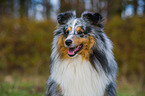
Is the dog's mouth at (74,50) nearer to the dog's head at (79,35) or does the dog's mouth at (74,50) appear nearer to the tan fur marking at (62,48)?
the dog's head at (79,35)

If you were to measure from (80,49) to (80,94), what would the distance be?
816 millimetres

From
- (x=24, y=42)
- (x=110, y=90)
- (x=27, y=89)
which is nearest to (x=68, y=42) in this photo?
(x=110, y=90)

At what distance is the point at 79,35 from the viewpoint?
3480 millimetres

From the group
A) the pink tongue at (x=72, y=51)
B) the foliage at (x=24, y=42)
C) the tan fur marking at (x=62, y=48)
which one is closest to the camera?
the pink tongue at (x=72, y=51)

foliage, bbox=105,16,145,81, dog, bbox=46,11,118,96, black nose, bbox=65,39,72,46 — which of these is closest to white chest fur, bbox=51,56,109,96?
dog, bbox=46,11,118,96

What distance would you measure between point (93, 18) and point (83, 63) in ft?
2.95

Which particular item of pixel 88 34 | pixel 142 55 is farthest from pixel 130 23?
pixel 88 34

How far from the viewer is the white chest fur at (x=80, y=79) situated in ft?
11.2

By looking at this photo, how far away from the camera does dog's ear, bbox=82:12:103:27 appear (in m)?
3.61

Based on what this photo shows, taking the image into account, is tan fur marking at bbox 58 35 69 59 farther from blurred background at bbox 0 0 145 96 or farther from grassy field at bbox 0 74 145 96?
blurred background at bbox 0 0 145 96

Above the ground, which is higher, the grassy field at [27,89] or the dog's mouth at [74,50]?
the dog's mouth at [74,50]

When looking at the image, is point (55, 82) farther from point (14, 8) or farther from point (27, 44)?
point (14, 8)

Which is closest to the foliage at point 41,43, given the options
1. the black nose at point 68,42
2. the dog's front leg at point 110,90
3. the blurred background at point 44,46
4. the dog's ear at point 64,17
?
the blurred background at point 44,46

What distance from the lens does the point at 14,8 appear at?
19984 mm
